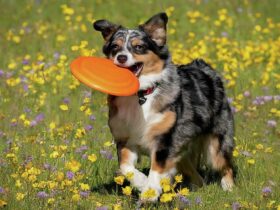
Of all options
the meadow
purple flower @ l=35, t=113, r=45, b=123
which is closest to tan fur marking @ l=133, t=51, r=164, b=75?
the meadow

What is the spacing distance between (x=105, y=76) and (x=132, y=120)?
22.0 inches

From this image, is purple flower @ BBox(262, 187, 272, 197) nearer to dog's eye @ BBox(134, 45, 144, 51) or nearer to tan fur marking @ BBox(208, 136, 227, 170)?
tan fur marking @ BBox(208, 136, 227, 170)

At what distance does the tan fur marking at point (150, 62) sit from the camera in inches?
243

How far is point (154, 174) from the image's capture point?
607 centimetres

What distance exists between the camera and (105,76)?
5.90 meters

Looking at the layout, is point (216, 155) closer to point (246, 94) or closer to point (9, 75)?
point (246, 94)

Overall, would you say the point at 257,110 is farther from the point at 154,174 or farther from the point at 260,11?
the point at 260,11

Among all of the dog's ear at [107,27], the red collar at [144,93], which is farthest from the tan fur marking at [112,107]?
the dog's ear at [107,27]

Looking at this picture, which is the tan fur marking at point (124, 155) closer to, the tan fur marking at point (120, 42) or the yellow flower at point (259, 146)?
the tan fur marking at point (120, 42)

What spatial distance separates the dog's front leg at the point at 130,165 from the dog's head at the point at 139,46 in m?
0.67

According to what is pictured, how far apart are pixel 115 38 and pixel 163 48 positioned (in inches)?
17.9

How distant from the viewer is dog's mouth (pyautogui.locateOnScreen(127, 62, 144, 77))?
6.21 m

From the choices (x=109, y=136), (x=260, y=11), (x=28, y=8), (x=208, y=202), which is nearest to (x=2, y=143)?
(x=109, y=136)

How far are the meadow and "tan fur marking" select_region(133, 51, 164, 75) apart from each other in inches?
35.4
